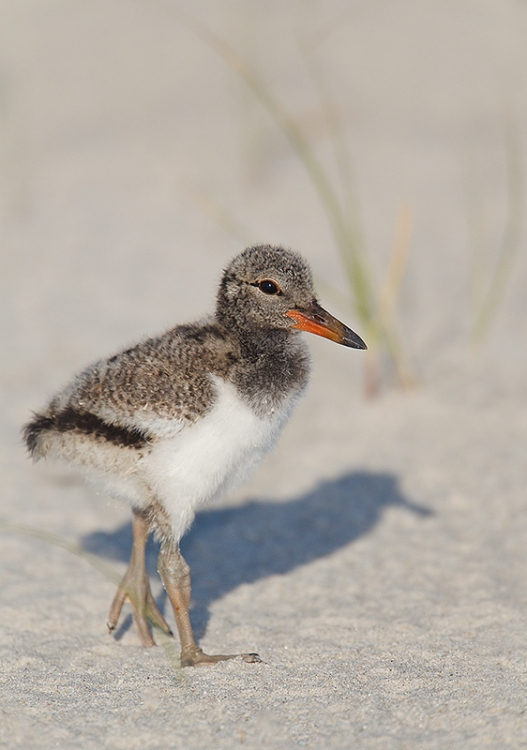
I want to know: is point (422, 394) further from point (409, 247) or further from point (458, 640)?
point (458, 640)

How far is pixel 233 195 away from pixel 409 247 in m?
1.63

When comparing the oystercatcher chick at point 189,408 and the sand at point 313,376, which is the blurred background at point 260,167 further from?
the oystercatcher chick at point 189,408

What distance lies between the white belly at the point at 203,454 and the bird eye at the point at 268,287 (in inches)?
16.4

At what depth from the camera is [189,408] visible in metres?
2.78

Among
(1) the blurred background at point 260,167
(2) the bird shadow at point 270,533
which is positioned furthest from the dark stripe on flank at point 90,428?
(1) the blurred background at point 260,167

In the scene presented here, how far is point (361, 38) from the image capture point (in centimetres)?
971

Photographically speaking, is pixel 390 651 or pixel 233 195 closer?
pixel 390 651

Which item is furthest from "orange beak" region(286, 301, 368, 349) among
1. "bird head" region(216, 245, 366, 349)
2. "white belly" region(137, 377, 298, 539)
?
"white belly" region(137, 377, 298, 539)

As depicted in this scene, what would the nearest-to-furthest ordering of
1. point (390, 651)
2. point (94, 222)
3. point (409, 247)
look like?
1. point (390, 651)
2. point (409, 247)
3. point (94, 222)

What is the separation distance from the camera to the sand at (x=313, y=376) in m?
2.70

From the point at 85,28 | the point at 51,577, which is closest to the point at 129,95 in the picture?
the point at 85,28

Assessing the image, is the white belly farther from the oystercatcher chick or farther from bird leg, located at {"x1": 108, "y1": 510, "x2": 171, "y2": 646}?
bird leg, located at {"x1": 108, "y1": 510, "x2": 171, "y2": 646}

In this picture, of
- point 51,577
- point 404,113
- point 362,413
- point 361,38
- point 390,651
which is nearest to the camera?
point 390,651

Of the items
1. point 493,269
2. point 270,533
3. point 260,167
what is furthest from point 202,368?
point 260,167
